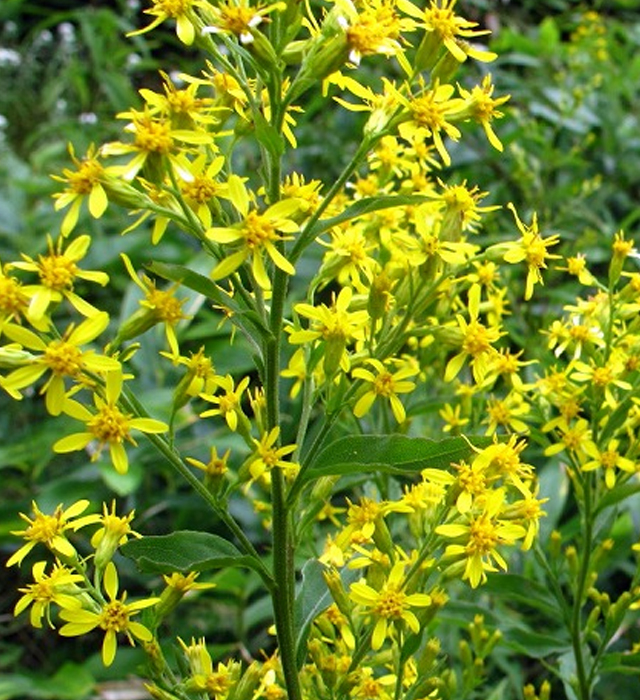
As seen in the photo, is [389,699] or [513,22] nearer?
[389,699]

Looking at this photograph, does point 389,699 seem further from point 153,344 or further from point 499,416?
point 153,344

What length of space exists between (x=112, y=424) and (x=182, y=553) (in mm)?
137

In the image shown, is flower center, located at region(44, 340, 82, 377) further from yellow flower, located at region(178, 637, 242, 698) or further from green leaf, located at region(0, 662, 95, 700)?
green leaf, located at region(0, 662, 95, 700)

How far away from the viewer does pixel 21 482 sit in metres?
2.68

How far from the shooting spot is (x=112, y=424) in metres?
0.92

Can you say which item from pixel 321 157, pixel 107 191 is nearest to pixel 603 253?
pixel 321 157

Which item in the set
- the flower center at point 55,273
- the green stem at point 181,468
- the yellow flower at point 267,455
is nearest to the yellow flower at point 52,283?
the flower center at point 55,273

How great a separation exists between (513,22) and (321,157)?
1327 mm

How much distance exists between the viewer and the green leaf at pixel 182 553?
92 cm

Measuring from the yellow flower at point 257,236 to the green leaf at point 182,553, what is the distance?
0.25m

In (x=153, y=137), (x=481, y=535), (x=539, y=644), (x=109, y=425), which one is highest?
(x=153, y=137)

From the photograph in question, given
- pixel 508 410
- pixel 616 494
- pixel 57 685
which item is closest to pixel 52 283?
pixel 508 410

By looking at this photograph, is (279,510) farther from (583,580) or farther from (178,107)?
(583,580)

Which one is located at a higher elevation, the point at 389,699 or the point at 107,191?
the point at 107,191
